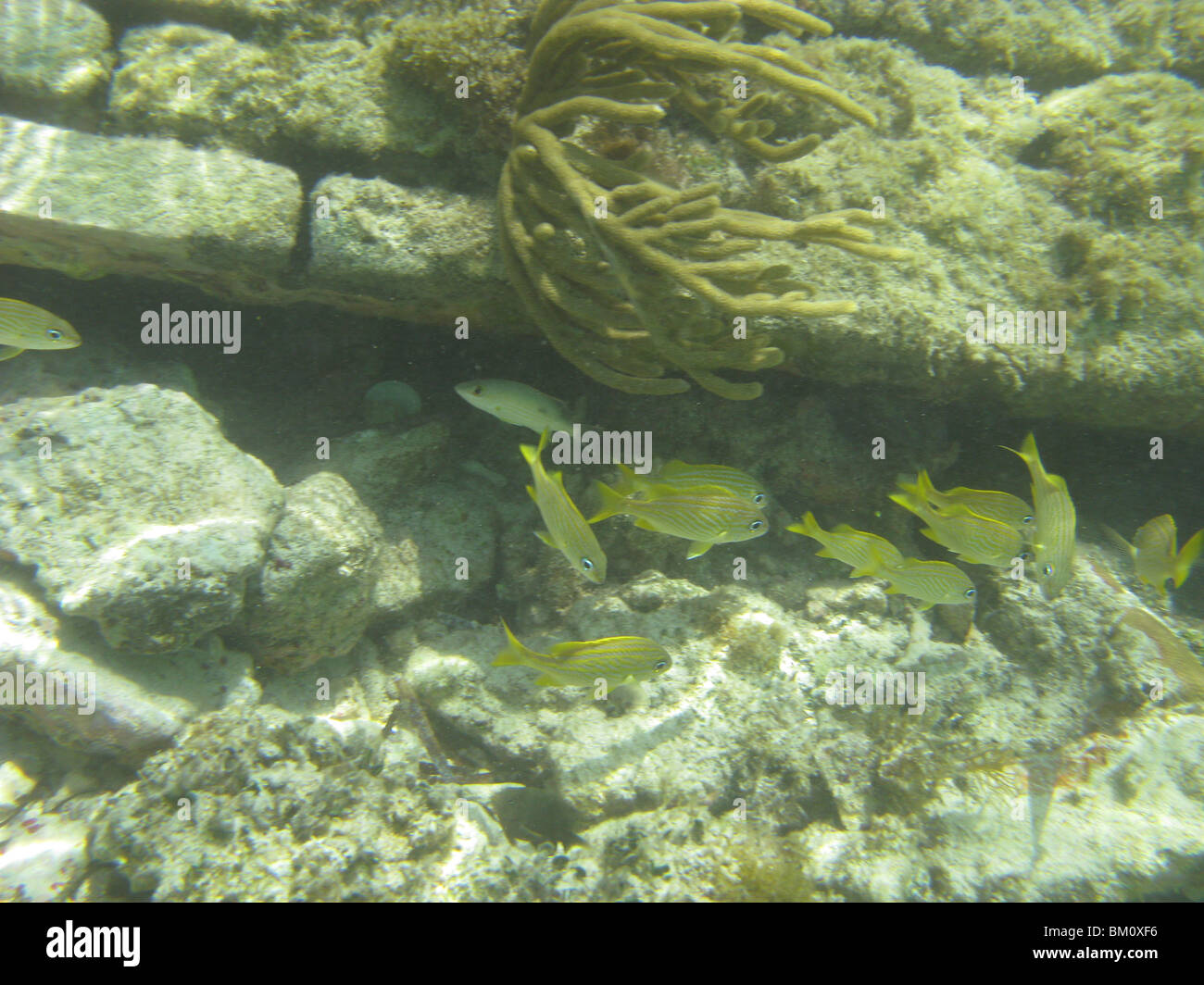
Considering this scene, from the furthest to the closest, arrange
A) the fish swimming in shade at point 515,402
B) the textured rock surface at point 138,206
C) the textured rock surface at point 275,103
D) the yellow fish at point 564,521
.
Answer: the textured rock surface at point 275,103 → the fish swimming in shade at point 515,402 → the textured rock surface at point 138,206 → the yellow fish at point 564,521

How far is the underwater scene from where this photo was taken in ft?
7.80

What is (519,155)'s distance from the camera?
2.47 m

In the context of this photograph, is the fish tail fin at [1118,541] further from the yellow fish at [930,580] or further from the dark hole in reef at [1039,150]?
the dark hole in reef at [1039,150]

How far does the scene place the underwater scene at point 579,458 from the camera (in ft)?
7.80

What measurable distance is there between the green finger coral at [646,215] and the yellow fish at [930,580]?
111 centimetres

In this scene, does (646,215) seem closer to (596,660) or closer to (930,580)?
(596,660)

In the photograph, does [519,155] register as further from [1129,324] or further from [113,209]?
[1129,324]

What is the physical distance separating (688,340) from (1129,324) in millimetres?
2620

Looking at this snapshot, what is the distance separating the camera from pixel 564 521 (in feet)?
7.25

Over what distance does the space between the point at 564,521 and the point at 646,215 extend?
1336mm

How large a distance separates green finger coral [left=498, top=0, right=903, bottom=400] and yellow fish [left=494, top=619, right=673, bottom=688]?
122 centimetres

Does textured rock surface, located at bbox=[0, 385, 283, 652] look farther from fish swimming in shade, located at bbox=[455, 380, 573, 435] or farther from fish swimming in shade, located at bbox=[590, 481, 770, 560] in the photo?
fish swimming in shade, located at bbox=[590, 481, 770, 560]

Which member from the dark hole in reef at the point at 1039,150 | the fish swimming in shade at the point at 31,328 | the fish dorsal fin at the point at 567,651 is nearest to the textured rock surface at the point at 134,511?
the fish swimming in shade at the point at 31,328

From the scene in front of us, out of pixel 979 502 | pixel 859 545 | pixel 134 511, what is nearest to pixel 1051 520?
pixel 979 502
